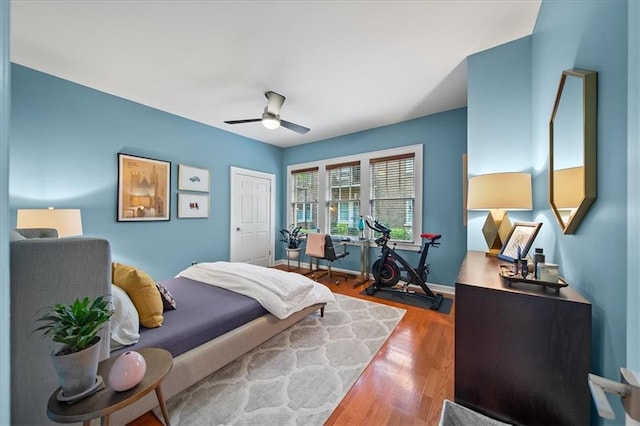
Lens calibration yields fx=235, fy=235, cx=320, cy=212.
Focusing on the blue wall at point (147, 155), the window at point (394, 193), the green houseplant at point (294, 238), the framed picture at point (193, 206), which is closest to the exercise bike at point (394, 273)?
the blue wall at point (147, 155)

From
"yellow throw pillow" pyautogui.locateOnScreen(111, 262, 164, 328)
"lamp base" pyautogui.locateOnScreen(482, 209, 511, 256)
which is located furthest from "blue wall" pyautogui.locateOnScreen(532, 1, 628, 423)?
"yellow throw pillow" pyautogui.locateOnScreen(111, 262, 164, 328)

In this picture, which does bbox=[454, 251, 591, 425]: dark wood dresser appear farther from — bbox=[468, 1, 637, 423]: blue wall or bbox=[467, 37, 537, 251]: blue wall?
bbox=[467, 37, 537, 251]: blue wall

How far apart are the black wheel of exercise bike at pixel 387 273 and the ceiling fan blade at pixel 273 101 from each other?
2624mm

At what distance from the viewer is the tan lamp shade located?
2.13m

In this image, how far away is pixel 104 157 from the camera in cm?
304

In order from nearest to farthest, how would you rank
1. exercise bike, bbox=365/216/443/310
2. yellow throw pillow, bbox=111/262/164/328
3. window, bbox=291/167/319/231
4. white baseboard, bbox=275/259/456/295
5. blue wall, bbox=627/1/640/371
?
blue wall, bbox=627/1/640/371 → yellow throw pillow, bbox=111/262/164/328 → exercise bike, bbox=365/216/443/310 → white baseboard, bbox=275/259/456/295 → window, bbox=291/167/319/231

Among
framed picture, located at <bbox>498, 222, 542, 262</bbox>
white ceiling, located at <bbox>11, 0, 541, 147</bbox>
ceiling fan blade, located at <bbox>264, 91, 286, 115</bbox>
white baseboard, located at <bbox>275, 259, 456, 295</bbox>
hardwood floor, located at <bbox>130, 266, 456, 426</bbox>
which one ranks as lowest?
hardwood floor, located at <bbox>130, 266, 456, 426</bbox>

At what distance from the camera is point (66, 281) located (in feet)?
3.29

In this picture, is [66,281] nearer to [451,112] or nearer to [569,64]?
[569,64]

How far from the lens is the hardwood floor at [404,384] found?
141 cm

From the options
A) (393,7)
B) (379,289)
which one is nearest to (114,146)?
(393,7)

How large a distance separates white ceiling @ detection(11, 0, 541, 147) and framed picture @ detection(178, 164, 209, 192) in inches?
39.0

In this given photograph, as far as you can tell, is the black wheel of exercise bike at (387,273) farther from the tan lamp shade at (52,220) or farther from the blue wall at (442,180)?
the tan lamp shade at (52,220)

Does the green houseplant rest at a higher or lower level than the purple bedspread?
higher
